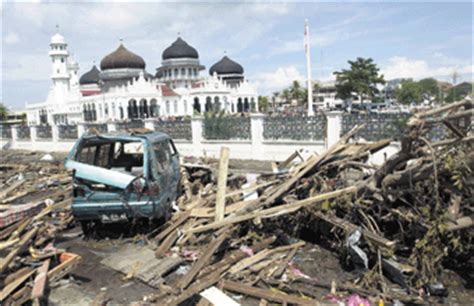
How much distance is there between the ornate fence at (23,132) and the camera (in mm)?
27350

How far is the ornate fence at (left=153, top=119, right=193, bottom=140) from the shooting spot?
63.2 ft

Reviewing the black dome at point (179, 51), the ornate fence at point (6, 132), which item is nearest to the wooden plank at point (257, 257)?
the ornate fence at point (6, 132)

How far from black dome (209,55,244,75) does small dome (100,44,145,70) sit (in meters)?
15.6

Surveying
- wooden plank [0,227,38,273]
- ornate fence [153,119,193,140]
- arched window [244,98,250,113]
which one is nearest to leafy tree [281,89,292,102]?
arched window [244,98,250,113]

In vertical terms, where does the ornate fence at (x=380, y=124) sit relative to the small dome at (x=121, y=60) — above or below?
below

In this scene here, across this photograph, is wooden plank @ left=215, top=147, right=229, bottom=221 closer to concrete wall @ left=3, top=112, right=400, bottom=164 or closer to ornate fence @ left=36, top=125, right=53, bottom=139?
concrete wall @ left=3, top=112, right=400, bottom=164

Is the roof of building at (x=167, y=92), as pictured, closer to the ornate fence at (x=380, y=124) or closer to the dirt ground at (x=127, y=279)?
the ornate fence at (x=380, y=124)

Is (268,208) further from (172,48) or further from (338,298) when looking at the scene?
(172,48)

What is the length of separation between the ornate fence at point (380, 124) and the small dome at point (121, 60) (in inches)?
2052

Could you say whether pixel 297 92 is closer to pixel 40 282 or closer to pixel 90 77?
pixel 90 77

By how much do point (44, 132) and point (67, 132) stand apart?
260cm

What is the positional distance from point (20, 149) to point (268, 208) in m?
27.0

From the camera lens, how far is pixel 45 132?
2598cm

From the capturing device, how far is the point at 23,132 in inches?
1093
